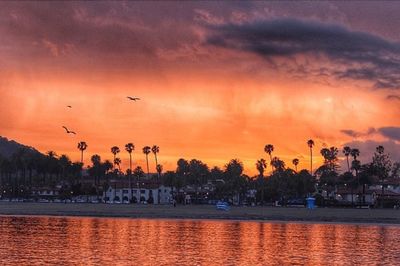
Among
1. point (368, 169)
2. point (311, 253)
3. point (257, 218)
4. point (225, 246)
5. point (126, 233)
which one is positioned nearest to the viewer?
point (311, 253)

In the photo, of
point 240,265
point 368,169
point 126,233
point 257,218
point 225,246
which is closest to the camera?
point 240,265

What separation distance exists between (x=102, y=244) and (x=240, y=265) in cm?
1652

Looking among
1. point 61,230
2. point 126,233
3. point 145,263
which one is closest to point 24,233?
point 61,230

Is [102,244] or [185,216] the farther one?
[185,216]

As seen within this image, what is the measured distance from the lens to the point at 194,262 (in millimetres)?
42781

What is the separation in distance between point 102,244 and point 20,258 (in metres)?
11.7

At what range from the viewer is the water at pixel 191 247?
145 feet

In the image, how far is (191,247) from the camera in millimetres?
52688

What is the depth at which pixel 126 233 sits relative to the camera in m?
66.8

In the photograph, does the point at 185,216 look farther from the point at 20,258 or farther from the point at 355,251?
the point at 20,258

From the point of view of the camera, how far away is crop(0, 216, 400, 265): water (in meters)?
44.1

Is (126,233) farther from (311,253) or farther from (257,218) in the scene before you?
(257,218)

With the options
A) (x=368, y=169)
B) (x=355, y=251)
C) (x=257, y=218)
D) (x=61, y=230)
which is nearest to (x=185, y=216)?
(x=257, y=218)

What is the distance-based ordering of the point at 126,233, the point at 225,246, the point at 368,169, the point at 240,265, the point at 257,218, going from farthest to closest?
the point at 368,169 < the point at 257,218 < the point at 126,233 < the point at 225,246 < the point at 240,265
